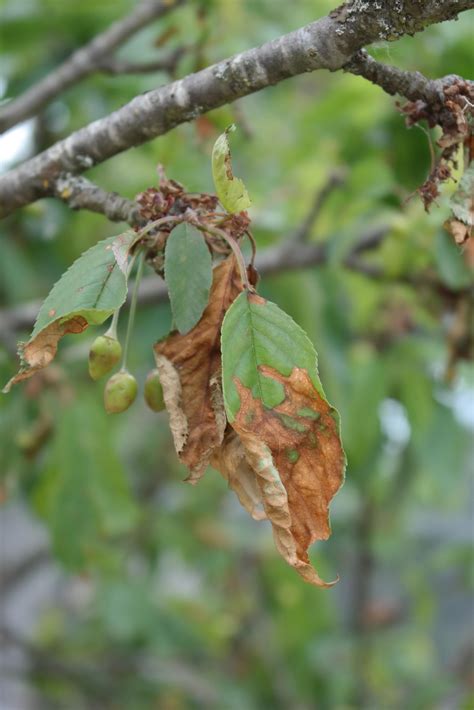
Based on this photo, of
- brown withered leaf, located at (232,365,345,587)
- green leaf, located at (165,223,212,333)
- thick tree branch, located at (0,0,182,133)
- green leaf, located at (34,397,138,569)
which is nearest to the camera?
brown withered leaf, located at (232,365,345,587)

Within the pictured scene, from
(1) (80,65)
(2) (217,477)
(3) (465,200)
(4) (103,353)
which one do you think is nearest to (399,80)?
(3) (465,200)

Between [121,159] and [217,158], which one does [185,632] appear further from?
[217,158]

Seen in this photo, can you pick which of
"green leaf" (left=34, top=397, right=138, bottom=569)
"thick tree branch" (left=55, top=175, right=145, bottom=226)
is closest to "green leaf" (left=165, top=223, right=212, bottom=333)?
"thick tree branch" (left=55, top=175, right=145, bottom=226)

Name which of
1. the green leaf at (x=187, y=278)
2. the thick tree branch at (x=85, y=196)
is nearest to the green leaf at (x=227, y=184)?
the green leaf at (x=187, y=278)

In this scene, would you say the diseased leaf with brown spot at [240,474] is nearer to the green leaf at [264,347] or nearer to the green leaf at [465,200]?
the green leaf at [264,347]

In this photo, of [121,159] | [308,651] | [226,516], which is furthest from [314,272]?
[226,516]

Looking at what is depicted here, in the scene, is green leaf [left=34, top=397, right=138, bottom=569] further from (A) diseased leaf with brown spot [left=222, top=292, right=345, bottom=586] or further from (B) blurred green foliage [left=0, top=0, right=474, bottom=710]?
(A) diseased leaf with brown spot [left=222, top=292, right=345, bottom=586]
